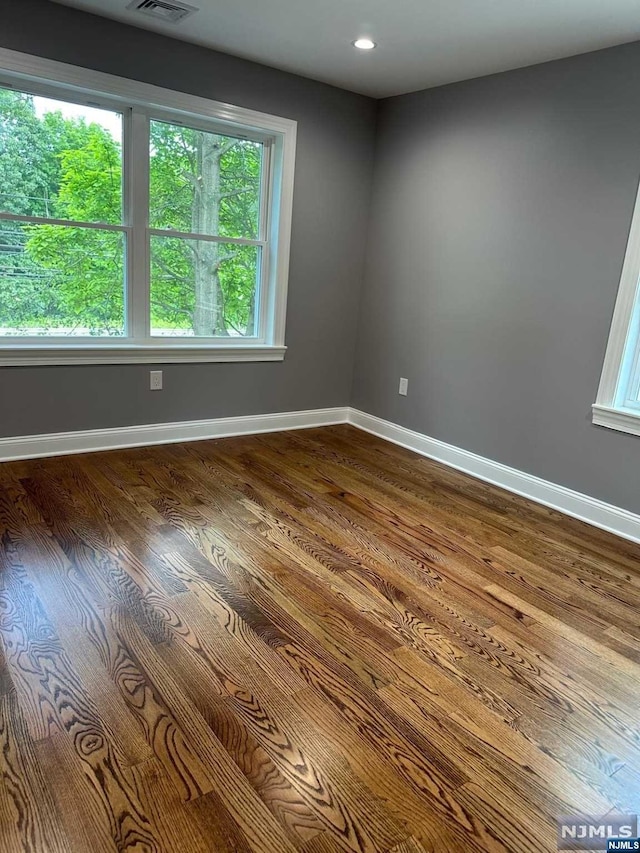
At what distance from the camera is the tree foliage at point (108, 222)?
307 cm

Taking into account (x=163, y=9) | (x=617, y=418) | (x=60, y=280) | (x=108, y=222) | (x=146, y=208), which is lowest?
(x=617, y=418)

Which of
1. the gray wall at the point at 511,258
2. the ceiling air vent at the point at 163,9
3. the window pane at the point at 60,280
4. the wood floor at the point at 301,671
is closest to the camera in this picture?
the wood floor at the point at 301,671

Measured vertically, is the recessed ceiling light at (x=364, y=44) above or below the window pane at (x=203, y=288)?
above

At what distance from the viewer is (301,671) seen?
1.75 meters

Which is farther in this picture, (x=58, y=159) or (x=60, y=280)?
(x=60, y=280)

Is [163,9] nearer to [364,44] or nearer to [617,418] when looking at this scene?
[364,44]

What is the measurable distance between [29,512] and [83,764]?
5.10ft

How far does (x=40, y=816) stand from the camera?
1.24m

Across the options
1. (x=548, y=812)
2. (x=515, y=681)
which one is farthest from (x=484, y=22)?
(x=548, y=812)

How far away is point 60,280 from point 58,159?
642 millimetres

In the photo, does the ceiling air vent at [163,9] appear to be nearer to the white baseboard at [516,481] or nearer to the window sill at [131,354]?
the window sill at [131,354]

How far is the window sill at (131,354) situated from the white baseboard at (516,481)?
101 centimetres

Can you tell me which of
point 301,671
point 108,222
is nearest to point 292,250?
point 108,222

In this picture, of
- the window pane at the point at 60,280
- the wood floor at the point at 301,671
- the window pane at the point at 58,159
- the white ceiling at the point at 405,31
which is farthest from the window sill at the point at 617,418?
the window pane at the point at 58,159
